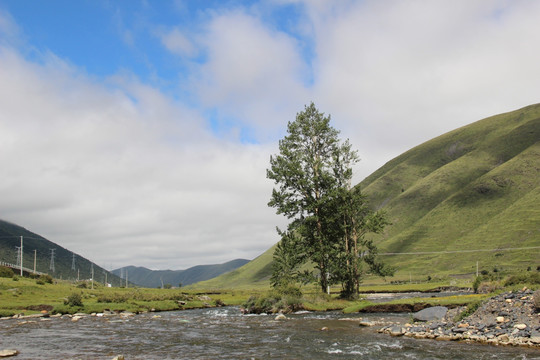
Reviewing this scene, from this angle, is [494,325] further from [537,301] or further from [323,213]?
[323,213]

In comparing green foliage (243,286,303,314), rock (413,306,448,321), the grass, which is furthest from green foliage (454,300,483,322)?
the grass

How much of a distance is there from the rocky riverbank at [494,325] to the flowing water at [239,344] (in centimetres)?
117

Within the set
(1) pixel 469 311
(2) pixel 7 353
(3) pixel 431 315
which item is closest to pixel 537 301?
(1) pixel 469 311

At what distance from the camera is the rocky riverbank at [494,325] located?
23016mm

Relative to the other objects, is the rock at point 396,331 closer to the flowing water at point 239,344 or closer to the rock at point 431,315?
the flowing water at point 239,344

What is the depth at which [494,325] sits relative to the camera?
2509 cm

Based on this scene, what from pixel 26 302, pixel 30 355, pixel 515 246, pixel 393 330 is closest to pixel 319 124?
pixel 393 330

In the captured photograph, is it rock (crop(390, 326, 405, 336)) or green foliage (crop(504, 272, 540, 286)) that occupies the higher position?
green foliage (crop(504, 272, 540, 286))

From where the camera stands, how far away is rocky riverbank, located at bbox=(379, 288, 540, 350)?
23.0m

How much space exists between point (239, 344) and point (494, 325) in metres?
16.4

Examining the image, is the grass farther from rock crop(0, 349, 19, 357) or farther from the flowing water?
rock crop(0, 349, 19, 357)

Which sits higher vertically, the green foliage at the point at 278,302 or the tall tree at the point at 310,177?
the tall tree at the point at 310,177

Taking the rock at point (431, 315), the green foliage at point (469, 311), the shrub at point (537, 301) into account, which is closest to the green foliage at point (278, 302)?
the rock at point (431, 315)

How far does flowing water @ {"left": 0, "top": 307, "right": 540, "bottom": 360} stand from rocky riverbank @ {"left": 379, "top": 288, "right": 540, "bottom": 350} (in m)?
1.17
